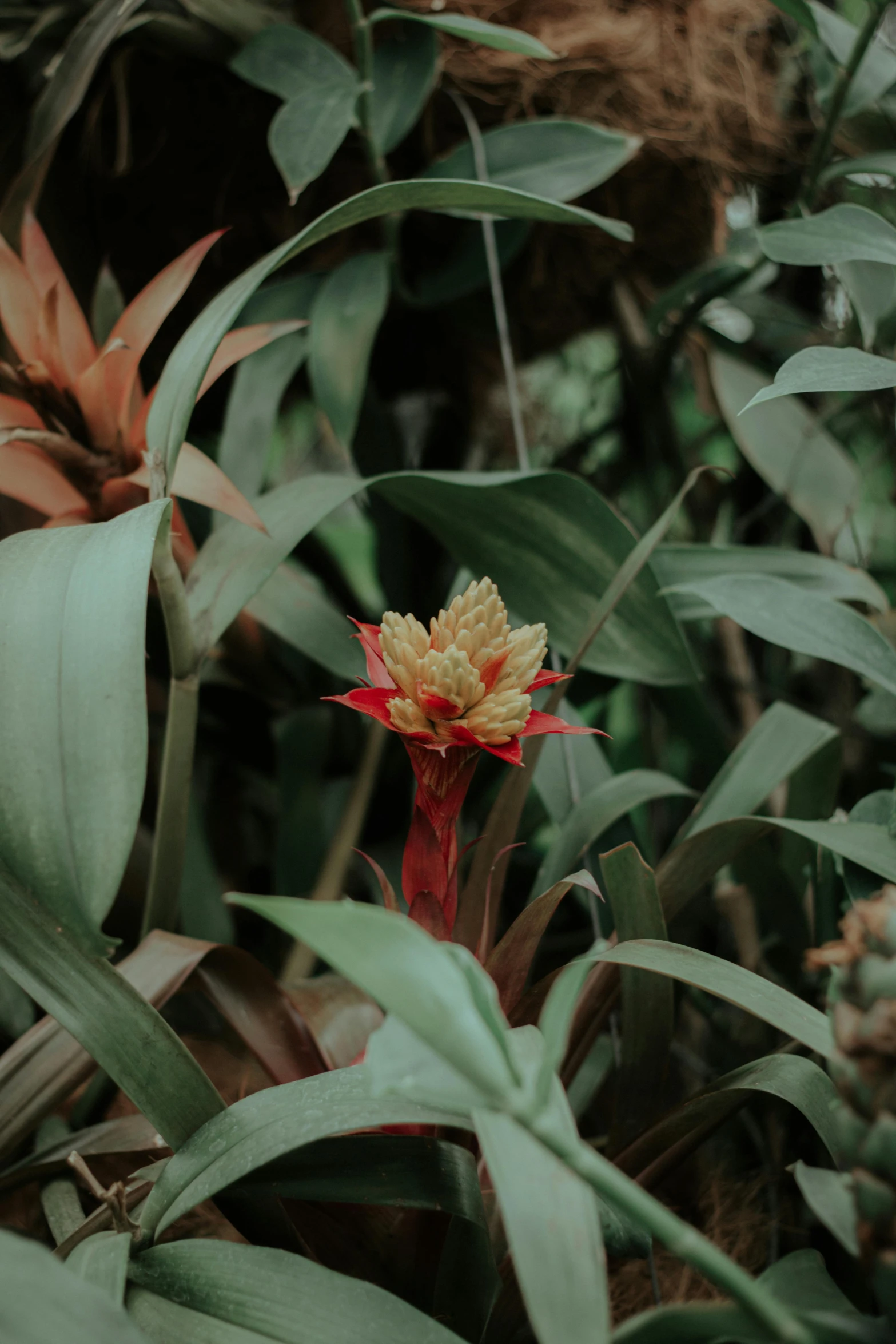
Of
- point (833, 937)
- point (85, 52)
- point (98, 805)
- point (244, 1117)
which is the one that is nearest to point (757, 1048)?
point (833, 937)

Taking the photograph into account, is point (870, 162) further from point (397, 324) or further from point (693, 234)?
point (397, 324)

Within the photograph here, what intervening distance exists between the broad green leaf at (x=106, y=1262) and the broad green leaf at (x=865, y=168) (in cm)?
83

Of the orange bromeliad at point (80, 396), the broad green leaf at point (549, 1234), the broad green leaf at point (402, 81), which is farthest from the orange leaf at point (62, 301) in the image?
the broad green leaf at point (549, 1234)

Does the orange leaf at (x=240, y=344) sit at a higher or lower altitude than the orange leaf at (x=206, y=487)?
higher

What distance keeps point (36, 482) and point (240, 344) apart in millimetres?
157

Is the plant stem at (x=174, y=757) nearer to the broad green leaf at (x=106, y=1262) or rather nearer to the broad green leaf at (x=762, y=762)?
the broad green leaf at (x=106, y=1262)

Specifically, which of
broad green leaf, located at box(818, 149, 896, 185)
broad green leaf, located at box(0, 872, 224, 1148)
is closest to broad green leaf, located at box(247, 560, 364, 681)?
broad green leaf, located at box(0, 872, 224, 1148)

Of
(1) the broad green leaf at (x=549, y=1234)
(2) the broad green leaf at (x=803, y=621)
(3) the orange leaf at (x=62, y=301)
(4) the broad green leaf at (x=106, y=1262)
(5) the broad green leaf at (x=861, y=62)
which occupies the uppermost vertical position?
(3) the orange leaf at (x=62, y=301)

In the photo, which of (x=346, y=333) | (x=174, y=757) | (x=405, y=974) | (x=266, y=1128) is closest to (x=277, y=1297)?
(x=266, y=1128)

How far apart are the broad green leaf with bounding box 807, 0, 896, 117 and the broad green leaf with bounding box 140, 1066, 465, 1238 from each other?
83 centimetres

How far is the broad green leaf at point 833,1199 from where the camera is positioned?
0.29 meters

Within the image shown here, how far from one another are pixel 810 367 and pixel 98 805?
402 mm

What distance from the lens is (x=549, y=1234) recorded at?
0.26m

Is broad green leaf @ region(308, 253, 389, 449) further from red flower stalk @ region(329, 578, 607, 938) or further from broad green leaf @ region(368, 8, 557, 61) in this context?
red flower stalk @ region(329, 578, 607, 938)
